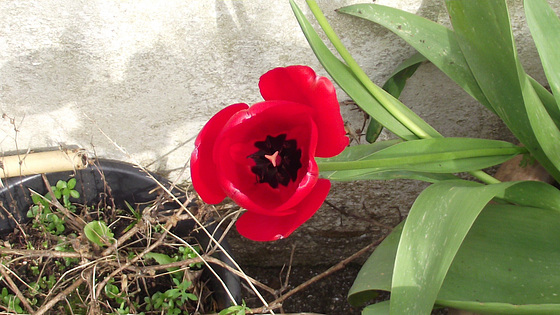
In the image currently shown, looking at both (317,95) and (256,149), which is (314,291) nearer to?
(256,149)

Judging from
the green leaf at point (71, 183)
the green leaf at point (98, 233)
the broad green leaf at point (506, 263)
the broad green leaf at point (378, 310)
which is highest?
the broad green leaf at point (506, 263)

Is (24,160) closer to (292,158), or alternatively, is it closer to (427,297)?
(292,158)

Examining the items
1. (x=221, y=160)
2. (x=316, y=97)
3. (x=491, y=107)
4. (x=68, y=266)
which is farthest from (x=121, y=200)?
(x=491, y=107)

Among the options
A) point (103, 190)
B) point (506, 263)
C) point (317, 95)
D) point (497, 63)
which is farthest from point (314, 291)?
point (317, 95)

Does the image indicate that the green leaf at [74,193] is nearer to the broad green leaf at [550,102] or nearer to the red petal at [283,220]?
the red petal at [283,220]

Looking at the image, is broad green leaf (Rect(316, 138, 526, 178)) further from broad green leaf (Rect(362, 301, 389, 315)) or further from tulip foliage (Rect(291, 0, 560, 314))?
broad green leaf (Rect(362, 301, 389, 315))

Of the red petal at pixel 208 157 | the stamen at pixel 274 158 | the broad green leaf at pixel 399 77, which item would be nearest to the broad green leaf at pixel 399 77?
the broad green leaf at pixel 399 77
